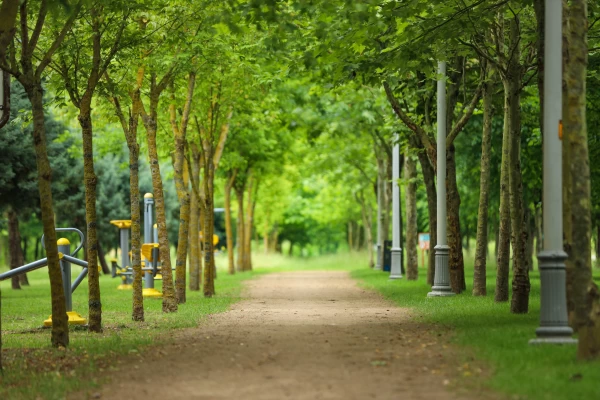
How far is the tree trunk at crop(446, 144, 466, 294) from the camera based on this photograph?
24.5 metres

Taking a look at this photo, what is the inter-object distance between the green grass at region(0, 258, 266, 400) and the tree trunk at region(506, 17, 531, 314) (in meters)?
5.31

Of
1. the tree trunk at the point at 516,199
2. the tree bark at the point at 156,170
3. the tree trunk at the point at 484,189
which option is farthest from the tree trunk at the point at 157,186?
the tree trunk at the point at 516,199

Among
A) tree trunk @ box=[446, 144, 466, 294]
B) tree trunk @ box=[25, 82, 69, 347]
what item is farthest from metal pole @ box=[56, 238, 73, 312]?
tree trunk @ box=[446, 144, 466, 294]

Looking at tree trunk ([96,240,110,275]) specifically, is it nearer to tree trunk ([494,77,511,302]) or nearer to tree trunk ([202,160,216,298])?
tree trunk ([202,160,216,298])

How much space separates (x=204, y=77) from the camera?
75.4 ft

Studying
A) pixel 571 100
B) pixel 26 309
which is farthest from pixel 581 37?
pixel 26 309

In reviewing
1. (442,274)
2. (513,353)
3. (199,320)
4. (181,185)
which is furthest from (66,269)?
(442,274)

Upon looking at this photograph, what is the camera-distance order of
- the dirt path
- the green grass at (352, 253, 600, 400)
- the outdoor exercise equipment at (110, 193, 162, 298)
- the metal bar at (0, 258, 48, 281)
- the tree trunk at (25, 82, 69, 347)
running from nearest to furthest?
the green grass at (352, 253, 600, 400) < the dirt path < the tree trunk at (25, 82, 69, 347) < the metal bar at (0, 258, 48, 281) < the outdoor exercise equipment at (110, 193, 162, 298)

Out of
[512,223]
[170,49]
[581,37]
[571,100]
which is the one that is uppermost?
[170,49]

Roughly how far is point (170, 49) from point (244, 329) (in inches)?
257

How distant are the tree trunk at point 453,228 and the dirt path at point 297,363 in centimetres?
705

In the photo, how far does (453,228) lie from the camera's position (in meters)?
24.5

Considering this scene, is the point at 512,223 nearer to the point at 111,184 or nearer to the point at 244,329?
the point at 244,329

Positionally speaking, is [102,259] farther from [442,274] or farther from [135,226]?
[135,226]
